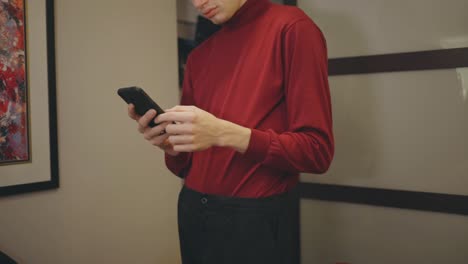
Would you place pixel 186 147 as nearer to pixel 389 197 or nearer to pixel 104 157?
pixel 104 157

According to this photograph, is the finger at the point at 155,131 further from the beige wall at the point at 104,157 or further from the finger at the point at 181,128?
the beige wall at the point at 104,157

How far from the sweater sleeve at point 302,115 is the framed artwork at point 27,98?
3.34ft

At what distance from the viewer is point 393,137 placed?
5.76ft

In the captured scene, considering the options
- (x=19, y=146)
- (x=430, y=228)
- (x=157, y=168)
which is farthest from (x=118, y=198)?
(x=430, y=228)

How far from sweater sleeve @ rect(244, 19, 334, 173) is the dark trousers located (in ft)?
0.42

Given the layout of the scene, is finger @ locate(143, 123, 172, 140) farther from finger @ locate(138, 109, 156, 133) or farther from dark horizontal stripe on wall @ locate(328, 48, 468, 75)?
dark horizontal stripe on wall @ locate(328, 48, 468, 75)

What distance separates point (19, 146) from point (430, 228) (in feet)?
5.95

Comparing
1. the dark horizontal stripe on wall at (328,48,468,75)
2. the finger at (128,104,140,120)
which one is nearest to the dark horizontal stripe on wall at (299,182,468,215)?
the dark horizontal stripe on wall at (328,48,468,75)

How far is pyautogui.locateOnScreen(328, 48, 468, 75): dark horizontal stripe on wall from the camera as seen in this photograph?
1.59 meters

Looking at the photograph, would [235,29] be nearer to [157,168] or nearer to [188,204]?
[188,204]

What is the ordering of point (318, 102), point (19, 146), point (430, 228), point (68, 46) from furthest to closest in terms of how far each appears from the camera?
point (430, 228) → point (68, 46) → point (19, 146) → point (318, 102)

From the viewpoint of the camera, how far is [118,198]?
1.77 m

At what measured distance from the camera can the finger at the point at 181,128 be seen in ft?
2.61

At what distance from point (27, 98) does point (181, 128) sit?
0.92 metres
